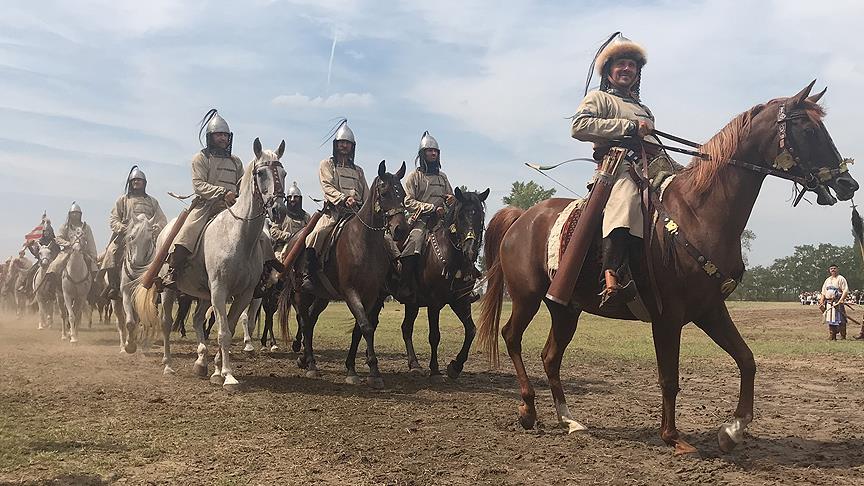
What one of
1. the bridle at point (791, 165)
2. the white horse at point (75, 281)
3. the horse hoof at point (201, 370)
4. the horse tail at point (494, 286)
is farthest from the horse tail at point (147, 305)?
A: the bridle at point (791, 165)

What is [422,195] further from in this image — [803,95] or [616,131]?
[803,95]

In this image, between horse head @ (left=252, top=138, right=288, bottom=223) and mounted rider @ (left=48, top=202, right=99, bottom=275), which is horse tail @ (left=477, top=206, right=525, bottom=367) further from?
mounted rider @ (left=48, top=202, right=99, bottom=275)

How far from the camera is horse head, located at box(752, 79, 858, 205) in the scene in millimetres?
5695

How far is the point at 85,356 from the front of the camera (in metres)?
13.6

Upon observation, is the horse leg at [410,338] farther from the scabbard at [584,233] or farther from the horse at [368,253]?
the scabbard at [584,233]

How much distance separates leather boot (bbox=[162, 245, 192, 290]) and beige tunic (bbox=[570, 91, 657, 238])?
6.61 m

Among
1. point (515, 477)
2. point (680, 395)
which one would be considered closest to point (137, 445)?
point (515, 477)

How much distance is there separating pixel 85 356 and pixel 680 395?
1134 cm

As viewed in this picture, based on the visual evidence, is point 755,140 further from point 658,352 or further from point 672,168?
point 658,352

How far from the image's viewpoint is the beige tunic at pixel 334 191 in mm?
10891

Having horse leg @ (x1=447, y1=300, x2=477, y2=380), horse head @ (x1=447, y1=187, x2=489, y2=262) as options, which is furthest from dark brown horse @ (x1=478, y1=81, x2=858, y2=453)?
horse leg @ (x1=447, y1=300, x2=477, y2=380)

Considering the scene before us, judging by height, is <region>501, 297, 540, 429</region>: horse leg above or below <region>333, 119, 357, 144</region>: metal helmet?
below

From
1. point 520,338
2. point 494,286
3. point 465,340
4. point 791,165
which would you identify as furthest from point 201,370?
point 791,165

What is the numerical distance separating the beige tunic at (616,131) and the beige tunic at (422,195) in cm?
485
